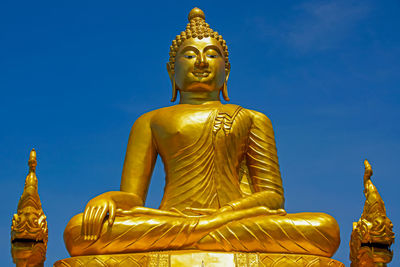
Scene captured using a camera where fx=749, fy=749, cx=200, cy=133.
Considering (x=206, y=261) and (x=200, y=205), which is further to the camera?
(x=200, y=205)

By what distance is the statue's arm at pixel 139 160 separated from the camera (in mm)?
8164

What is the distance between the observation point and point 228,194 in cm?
803

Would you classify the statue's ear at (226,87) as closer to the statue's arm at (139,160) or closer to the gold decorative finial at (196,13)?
the gold decorative finial at (196,13)

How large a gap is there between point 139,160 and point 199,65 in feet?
4.26

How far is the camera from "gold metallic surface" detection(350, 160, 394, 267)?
23.0ft

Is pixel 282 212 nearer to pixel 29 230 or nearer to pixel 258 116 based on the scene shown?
pixel 258 116

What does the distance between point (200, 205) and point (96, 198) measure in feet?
3.76

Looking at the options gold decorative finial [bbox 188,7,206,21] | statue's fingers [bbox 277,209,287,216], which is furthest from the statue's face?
statue's fingers [bbox 277,209,287,216]

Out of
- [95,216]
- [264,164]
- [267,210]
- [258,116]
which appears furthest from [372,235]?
[95,216]

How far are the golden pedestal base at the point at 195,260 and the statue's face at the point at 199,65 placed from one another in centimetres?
237

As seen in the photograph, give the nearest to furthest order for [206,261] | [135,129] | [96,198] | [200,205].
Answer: [206,261] < [96,198] < [200,205] < [135,129]

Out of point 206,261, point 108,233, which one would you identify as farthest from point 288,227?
point 108,233

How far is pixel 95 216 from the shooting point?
23.3 feet

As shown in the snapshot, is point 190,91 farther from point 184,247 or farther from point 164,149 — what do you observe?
point 184,247
